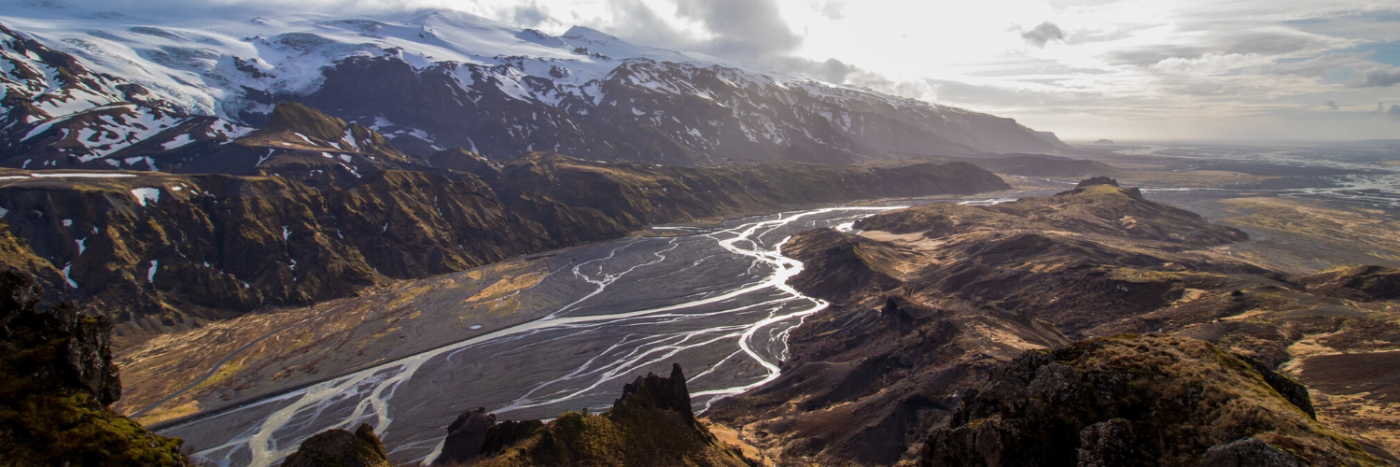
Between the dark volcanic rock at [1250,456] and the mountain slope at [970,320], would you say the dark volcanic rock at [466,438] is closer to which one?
the mountain slope at [970,320]

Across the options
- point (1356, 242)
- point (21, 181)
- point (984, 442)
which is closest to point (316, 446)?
Answer: point (984, 442)

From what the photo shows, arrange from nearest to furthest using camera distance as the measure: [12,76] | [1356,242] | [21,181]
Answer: [21,181]
[1356,242]
[12,76]

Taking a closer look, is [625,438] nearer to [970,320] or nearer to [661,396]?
[661,396]

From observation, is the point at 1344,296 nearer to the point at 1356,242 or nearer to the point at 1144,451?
the point at 1144,451

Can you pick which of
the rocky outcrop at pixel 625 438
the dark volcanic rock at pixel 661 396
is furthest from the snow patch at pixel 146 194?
the dark volcanic rock at pixel 661 396

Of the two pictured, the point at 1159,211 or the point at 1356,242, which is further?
the point at 1159,211

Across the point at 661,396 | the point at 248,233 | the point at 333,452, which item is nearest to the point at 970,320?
the point at 661,396

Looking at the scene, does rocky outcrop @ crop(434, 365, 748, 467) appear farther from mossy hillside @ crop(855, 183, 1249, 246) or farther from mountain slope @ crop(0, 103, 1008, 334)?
mossy hillside @ crop(855, 183, 1249, 246)
